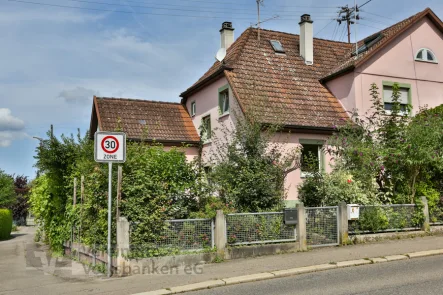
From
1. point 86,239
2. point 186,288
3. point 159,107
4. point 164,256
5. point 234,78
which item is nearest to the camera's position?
point 186,288

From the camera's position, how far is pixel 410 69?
69.9 ft

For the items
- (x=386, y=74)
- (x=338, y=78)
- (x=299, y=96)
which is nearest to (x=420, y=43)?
(x=386, y=74)

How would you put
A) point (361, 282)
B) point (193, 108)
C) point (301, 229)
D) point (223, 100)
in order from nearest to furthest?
point (361, 282) → point (301, 229) → point (223, 100) → point (193, 108)

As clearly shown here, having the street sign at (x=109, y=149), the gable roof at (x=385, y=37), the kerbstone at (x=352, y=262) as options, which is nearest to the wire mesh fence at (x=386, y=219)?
the kerbstone at (x=352, y=262)

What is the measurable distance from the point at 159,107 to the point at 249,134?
11911mm

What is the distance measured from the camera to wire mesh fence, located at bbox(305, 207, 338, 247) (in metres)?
12.1

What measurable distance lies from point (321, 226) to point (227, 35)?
14.8 metres

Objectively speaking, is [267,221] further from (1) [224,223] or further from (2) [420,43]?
(2) [420,43]

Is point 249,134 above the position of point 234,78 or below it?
below

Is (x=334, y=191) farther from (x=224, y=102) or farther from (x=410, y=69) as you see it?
(x=410, y=69)

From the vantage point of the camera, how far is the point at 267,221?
456 inches

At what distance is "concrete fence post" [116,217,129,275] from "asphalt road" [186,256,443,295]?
2153mm

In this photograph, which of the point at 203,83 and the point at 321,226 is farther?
the point at 203,83

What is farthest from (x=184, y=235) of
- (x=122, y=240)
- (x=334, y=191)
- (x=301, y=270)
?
(x=334, y=191)
